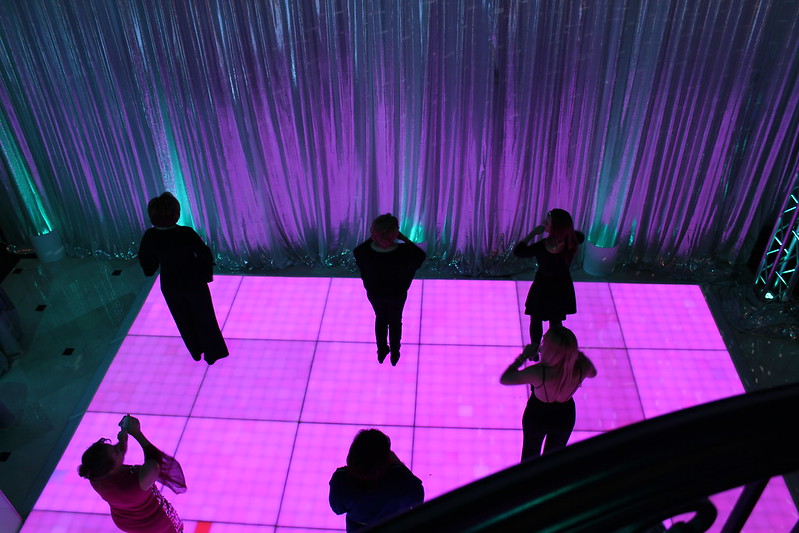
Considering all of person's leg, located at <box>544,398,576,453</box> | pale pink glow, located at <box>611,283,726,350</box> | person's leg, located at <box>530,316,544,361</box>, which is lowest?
pale pink glow, located at <box>611,283,726,350</box>

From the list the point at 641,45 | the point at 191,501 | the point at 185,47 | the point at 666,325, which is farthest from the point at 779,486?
the point at 185,47

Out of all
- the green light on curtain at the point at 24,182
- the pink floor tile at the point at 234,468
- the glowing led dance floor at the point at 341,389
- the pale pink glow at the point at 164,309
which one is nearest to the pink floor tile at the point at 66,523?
the glowing led dance floor at the point at 341,389

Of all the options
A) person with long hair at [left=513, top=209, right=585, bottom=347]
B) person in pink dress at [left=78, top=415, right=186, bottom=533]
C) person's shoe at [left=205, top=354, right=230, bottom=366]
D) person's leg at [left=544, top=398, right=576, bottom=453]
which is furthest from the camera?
person's shoe at [left=205, top=354, right=230, bottom=366]

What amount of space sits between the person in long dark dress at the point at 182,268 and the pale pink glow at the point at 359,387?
727mm

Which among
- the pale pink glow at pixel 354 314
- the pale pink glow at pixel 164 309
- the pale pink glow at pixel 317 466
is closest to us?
the pale pink glow at pixel 317 466

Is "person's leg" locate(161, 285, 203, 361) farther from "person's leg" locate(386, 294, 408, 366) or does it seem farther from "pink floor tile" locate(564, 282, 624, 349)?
"pink floor tile" locate(564, 282, 624, 349)

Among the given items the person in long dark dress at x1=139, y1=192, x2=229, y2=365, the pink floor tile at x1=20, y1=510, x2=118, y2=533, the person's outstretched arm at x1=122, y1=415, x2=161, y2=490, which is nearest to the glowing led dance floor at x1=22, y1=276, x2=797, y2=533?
the pink floor tile at x1=20, y1=510, x2=118, y2=533

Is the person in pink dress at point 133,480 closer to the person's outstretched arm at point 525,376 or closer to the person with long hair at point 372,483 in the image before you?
the person with long hair at point 372,483

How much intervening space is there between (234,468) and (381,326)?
119 cm

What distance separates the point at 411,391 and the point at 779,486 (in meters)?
2.12

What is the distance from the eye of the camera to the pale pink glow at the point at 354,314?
14.6 ft

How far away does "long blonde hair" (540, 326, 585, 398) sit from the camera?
2.64m

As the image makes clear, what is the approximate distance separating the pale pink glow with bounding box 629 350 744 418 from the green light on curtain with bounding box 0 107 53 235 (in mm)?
4609

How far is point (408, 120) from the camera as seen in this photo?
4.28 m
